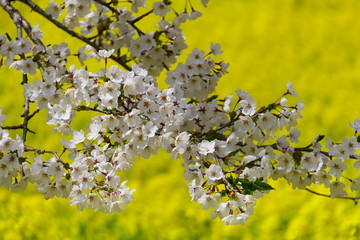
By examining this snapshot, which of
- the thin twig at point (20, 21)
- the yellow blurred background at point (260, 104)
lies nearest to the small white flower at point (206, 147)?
the thin twig at point (20, 21)

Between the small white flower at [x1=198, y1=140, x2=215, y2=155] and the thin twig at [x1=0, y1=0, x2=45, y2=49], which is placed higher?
the thin twig at [x1=0, y1=0, x2=45, y2=49]

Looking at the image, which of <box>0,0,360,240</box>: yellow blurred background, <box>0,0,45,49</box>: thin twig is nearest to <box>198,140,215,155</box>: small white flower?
<box>0,0,45,49</box>: thin twig

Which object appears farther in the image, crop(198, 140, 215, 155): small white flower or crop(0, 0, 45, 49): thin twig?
crop(0, 0, 45, 49): thin twig

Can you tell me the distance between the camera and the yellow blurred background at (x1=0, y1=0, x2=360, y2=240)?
312 cm

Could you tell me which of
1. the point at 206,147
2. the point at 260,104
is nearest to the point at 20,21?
the point at 206,147

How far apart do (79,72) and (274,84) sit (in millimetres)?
2579

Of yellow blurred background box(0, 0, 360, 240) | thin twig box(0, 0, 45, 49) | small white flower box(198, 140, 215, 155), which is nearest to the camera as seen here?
small white flower box(198, 140, 215, 155)

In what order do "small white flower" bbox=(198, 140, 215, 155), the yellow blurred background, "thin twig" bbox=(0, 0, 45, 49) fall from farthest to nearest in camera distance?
the yellow blurred background
"thin twig" bbox=(0, 0, 45, 49)
"small white flower" bbox=(198, 140, 215, 155)

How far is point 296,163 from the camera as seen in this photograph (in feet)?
6.46

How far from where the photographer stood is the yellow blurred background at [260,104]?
312 cm

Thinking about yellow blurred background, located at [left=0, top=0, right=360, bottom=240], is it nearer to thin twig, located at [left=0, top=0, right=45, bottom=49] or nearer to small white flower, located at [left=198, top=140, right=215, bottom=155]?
thin twig, located at [left=0, top=0, right=45, bottom=49]

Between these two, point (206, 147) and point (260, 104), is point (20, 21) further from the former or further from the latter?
point (260, 104)

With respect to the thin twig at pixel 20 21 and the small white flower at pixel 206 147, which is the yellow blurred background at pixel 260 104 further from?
Answer: the small white flower at pixel 206 147

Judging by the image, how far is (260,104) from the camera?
13.8ft
